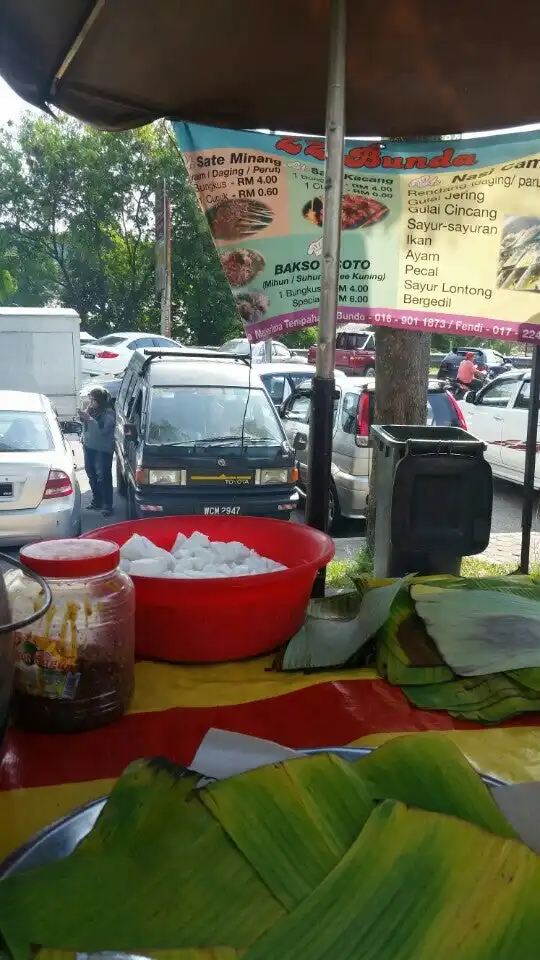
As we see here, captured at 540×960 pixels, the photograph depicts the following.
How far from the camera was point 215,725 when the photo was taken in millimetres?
1528

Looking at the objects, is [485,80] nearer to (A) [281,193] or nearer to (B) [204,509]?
(A) [281,193]

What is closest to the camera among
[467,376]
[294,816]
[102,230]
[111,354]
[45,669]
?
[294,816]

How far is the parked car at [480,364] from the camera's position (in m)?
24.6

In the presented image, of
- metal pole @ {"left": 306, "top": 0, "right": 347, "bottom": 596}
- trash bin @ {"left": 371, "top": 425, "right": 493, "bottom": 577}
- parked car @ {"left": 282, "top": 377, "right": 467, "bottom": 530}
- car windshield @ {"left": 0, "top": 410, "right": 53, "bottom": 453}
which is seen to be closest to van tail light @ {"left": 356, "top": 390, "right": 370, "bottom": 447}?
parked car @ {"left": 282, "top": 377, "right": 467, "bottom": 530}

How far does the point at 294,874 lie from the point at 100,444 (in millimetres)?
8322

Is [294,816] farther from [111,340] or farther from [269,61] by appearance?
[111,340]

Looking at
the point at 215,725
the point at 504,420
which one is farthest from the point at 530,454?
the point at 504,420

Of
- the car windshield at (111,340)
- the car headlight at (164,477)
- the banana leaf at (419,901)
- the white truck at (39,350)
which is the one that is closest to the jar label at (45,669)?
the banana leaf at (419,901)

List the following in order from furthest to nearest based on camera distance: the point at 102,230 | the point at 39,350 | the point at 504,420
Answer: the point at 102,230 < the point at 39,350 < the point at 504,420

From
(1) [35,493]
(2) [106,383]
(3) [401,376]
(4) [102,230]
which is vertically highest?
(4) [102,230]

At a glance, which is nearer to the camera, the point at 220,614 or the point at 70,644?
the point at 70,644

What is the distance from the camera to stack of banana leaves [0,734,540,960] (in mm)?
865

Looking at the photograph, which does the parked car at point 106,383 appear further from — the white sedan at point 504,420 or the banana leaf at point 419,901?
the banana leaf at point 419,901

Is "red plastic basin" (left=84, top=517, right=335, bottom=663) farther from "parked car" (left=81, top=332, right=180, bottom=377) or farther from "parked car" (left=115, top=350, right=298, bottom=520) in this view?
"parked car" (left=81, top=332, right=180, bottom=377)
